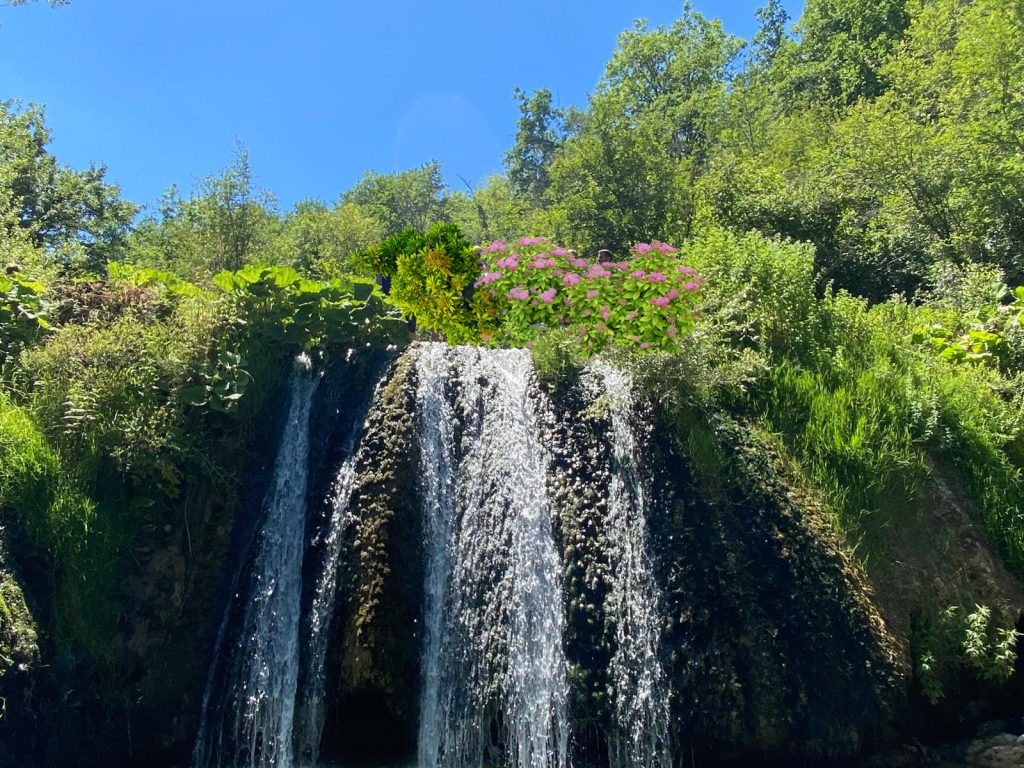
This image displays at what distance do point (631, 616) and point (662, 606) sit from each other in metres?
0.25

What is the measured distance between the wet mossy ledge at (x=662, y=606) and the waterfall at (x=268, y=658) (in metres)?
0.19

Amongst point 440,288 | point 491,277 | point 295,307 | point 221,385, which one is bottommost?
point 221,385

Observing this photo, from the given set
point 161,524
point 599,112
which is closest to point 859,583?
point 161,524

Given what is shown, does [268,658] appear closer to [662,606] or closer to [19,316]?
[662,606]

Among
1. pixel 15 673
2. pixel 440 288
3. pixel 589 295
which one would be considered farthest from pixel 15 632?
pixel 589 295

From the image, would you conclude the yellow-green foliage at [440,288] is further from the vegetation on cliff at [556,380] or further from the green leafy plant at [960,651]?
the green leafy plant at [960,651]

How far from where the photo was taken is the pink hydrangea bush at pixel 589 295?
297 inches

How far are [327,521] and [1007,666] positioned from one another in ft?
18.1

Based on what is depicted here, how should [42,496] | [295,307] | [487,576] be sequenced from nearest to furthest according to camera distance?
[487,576] < [42,496] < [295,307]

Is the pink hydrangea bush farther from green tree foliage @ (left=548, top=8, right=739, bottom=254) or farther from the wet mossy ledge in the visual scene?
green tree foliage @ (left=548, top=8, right=739, bottom=254)

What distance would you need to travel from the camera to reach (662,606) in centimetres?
598

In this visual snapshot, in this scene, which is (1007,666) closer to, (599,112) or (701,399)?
(701,399)

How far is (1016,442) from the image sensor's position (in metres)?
7.61

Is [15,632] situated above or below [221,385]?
below
